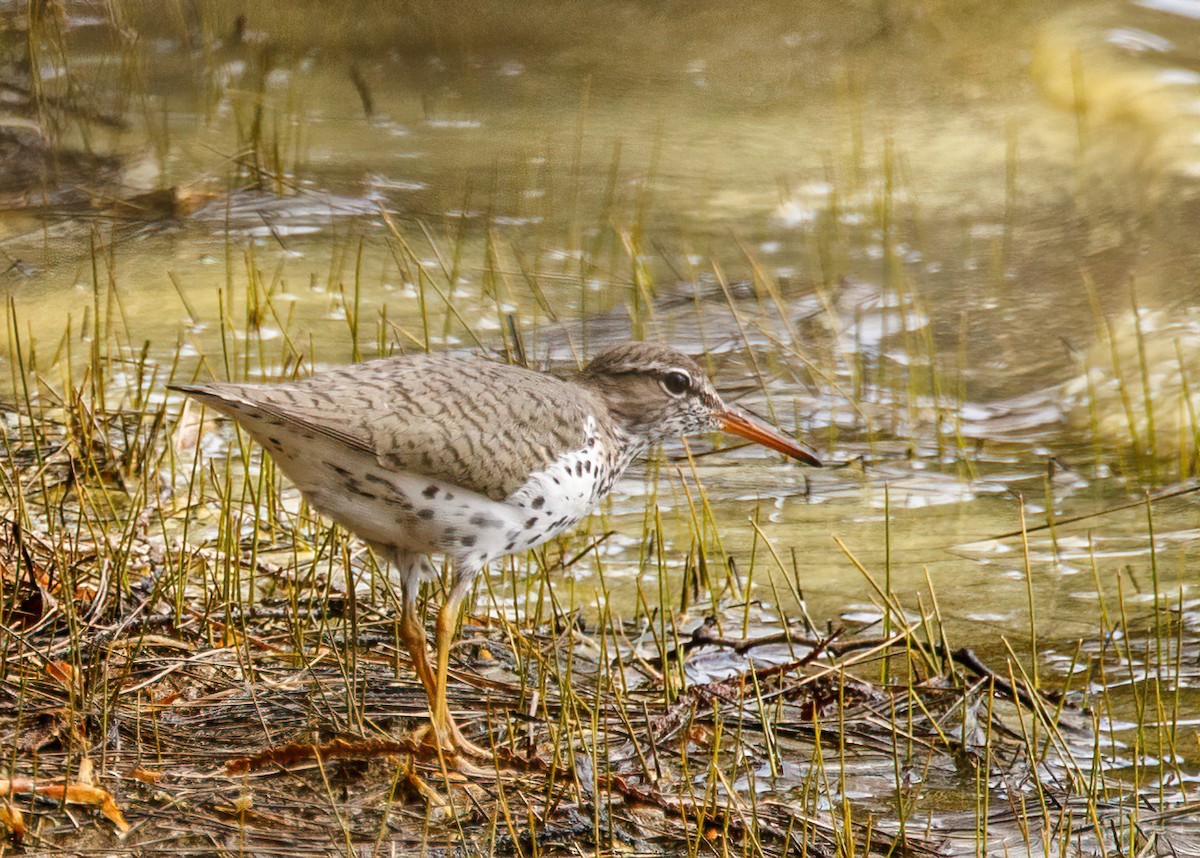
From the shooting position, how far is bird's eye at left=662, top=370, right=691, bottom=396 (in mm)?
4488

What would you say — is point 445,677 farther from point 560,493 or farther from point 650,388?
point 650,388

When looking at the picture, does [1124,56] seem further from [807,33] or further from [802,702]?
[802,702]

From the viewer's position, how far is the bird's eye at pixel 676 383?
4488 mm

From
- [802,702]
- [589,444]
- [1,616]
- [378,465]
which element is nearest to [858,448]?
[802,702]

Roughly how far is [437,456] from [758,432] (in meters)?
1.39

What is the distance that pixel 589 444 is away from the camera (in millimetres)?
4109

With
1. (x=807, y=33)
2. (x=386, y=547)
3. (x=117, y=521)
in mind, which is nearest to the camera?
(x=386, y=547)

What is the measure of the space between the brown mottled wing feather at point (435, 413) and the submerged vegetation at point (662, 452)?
55 centimetres

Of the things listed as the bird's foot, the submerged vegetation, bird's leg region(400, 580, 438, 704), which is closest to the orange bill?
the submerged vegetation

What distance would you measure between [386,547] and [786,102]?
9225 millimetres

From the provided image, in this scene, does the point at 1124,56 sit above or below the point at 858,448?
above

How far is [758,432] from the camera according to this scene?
4.76 m

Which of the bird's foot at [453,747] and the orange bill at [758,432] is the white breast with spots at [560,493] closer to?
the bird's foot at [453,747]

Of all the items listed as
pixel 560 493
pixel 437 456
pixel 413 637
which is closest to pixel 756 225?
pixel 560 493
